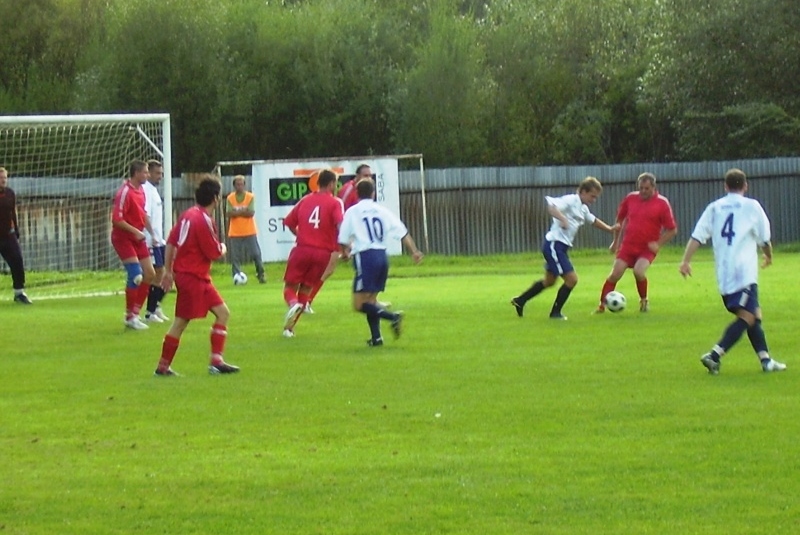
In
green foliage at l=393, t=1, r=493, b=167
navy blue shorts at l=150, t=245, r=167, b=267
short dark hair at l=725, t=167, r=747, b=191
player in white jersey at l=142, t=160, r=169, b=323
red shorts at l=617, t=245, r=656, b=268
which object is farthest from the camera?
green foliage at l=393, t=1, r=493, b=167

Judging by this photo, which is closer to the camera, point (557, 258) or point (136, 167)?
point (136, 167)

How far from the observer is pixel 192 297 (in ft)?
40.9

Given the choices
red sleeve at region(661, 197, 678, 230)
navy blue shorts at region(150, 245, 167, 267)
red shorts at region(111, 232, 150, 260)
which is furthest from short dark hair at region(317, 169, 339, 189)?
red sleeve at region(661, 197, 678, 230)

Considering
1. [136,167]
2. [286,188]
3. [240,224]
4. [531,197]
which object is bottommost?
A: [240,224]

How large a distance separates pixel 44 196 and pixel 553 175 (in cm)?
1278

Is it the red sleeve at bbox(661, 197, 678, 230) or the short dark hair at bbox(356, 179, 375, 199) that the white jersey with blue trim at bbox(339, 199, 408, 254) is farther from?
the red sleeve at bbox(661, 197, 678, 230)

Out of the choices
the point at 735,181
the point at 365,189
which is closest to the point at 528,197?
the point at 365,189

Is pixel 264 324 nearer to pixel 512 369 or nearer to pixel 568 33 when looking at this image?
pixel 512 369

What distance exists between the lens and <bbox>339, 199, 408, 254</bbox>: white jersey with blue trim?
14.5 metres

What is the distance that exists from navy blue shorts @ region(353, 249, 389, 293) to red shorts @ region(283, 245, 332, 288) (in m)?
1.39

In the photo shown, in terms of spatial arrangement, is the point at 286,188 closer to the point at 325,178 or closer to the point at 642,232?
the point at 642,232

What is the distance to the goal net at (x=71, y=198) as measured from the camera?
2733 centimetres

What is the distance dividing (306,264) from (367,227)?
1623mm

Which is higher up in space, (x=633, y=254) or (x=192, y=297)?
(x=633, y=254)
